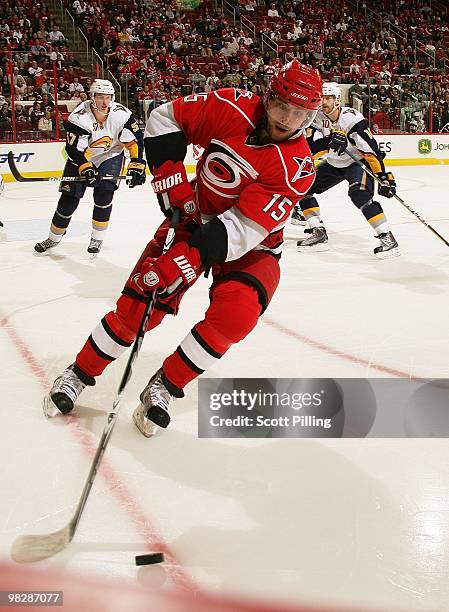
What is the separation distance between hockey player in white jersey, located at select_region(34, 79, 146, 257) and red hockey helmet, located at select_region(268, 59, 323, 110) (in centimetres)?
284

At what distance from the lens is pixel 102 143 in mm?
5133

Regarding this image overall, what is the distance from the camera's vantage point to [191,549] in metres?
1.71

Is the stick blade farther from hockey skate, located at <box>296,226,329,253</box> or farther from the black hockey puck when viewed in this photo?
hockey skate, located at <box>296,226,329,253</box>

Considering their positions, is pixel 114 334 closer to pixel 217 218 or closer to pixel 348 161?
pixel 217 218

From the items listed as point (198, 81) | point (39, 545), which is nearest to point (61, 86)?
point (198, 81)

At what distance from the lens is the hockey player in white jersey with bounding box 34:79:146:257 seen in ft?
16.3

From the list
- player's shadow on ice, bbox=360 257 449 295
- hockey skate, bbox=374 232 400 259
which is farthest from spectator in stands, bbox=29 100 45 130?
player's shadow on ice, bbox=360 257 449 295

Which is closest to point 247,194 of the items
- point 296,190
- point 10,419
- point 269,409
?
point 296,190

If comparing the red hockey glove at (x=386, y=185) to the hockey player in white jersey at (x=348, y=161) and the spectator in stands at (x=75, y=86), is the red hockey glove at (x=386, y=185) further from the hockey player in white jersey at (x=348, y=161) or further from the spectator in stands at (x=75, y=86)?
the spectator in stands at (x=75, y=86)

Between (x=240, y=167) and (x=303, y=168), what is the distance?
20 centimetres

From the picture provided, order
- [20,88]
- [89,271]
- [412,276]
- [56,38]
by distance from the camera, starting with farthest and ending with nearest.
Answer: [56,38] < [20,88] < [89,271] < [412,276]

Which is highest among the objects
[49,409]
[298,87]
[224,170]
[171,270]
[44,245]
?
[298,87]

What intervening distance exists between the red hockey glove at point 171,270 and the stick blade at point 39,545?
73 cm

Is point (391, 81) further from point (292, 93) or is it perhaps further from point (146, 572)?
point (146, 572)
